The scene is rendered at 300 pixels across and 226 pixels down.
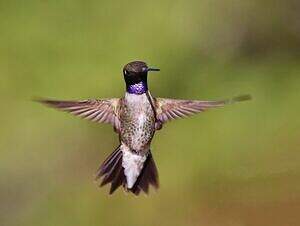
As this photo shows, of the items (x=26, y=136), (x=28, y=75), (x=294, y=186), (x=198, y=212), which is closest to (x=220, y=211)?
(x=198, y=212)

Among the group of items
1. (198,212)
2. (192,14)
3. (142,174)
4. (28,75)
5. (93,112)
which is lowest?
(198,212)

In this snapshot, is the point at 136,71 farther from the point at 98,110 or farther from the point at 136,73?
the point at 98,110

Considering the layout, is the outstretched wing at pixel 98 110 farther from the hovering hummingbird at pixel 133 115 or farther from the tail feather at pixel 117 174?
the tail feather at pixel 117 174

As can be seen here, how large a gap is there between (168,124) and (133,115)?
11.6ft

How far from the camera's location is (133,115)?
2154 millimetres

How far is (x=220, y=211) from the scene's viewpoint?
17.1ft

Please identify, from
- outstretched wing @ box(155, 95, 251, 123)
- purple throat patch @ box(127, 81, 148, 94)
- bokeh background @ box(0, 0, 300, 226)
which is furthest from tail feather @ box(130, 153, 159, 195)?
bokeh background @ box(0, 0, 300, 226)

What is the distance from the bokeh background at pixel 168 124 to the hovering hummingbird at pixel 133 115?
8.56 ft

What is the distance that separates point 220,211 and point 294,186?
1.91 feet

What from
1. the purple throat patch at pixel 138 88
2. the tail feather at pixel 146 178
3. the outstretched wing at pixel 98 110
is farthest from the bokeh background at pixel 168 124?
the purple throat patch at pixel 138 88

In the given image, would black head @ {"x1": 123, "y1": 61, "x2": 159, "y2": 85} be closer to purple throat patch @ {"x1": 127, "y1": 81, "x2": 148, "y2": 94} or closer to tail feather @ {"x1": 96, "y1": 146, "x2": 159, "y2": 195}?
purple throat patch @ {"x1": 127, "y1": 81, "x2": 148, "y2": 94}

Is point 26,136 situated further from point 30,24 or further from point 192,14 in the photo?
point 192,14

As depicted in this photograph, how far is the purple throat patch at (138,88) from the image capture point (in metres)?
2.00

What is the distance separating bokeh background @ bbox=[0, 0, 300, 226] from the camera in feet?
17.0
